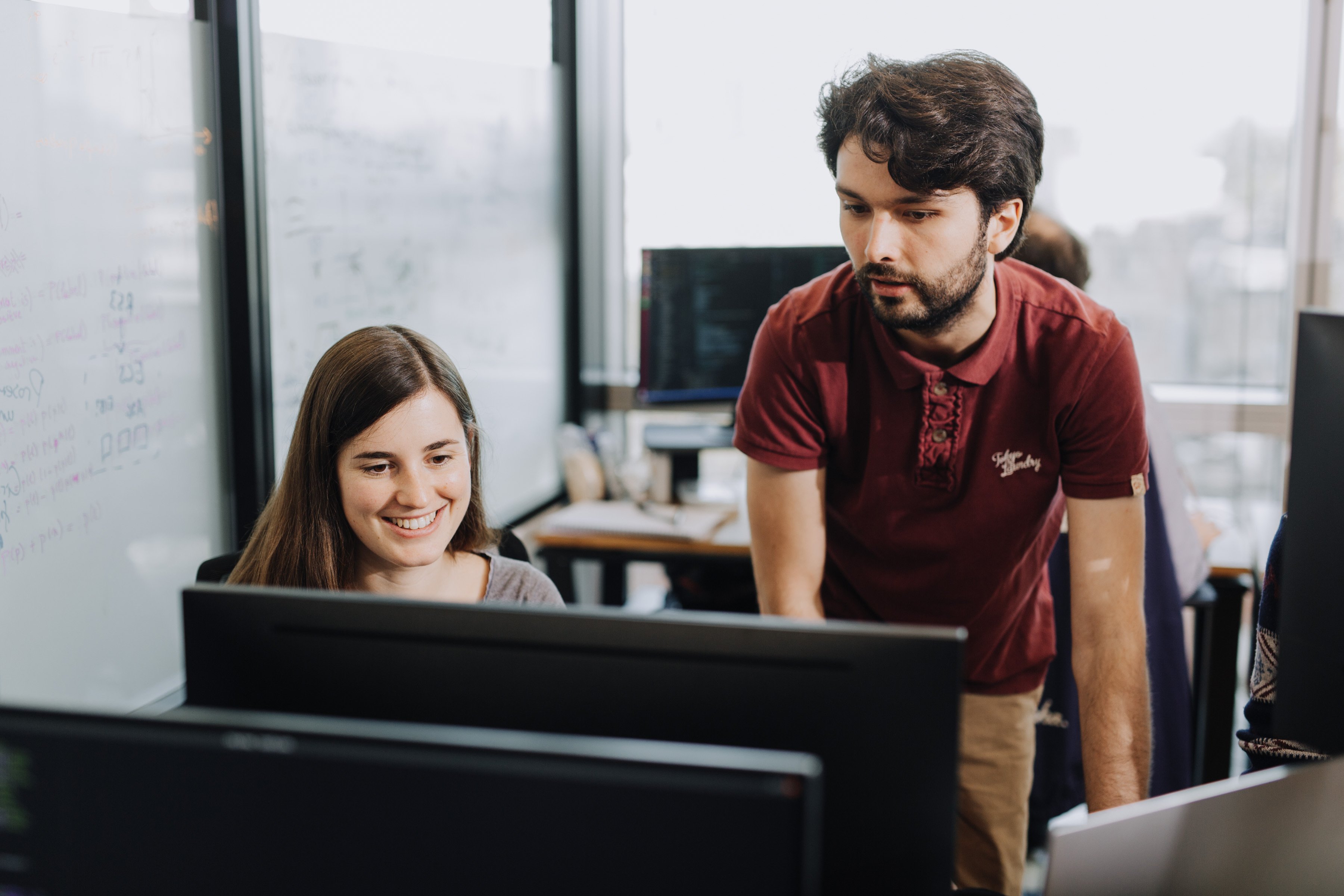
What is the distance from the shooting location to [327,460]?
1.40 meters

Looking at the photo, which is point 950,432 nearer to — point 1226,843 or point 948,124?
point 948,124

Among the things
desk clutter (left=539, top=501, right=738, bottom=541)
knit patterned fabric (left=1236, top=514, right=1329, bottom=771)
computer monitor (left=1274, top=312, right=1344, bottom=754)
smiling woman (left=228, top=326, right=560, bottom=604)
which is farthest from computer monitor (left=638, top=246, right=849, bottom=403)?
computer monitor (left=1274, top=312, right=1344, bottom=754)

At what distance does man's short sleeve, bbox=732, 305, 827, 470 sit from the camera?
146cm

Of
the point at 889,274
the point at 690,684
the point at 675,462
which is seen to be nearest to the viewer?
the point at 690,684

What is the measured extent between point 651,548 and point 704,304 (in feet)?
2.31

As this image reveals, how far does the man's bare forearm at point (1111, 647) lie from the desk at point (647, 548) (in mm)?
1222

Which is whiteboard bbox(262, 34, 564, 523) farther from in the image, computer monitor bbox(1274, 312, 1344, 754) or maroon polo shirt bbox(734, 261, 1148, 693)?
computer monitor bbox(1274, 312, 1344, 754)

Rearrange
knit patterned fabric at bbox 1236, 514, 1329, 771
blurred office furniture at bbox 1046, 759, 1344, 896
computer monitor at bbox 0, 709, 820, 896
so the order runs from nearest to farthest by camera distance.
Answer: computer monitor at bbox 0, 709, 820, 896, blurred office furniture at bbox 1046, 759, 1344, 896, knit patterned fabric at bbox 1236, 514, 1329, 771

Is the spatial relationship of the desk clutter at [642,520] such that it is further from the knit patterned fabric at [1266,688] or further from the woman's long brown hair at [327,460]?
the knit patterned fabric at [1266,688]

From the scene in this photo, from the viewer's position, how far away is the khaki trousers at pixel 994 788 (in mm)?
1623

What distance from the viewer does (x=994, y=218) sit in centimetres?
142

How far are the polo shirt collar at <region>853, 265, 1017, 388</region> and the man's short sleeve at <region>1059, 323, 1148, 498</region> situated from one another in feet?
0.37

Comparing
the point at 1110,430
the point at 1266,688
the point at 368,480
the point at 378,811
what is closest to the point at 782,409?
the point at 1110,430

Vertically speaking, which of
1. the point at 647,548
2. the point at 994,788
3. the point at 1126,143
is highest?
the point at 1126,143
